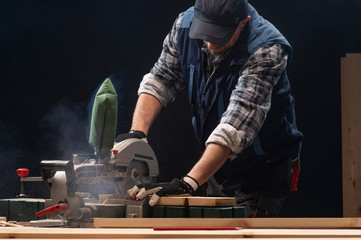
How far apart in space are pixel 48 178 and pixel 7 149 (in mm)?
2499

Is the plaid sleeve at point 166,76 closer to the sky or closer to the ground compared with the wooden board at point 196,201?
closer to the sky

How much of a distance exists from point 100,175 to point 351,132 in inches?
120

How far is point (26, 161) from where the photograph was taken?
4012mm

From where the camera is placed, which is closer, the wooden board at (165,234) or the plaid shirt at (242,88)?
the wooden board at (165,234)

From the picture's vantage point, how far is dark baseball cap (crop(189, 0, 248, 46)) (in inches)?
89.0

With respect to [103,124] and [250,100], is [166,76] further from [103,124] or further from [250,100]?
[103,124]

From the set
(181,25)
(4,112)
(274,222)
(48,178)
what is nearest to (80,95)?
(4,112)

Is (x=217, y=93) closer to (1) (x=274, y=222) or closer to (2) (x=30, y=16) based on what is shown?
(1) (x=274, y=222)

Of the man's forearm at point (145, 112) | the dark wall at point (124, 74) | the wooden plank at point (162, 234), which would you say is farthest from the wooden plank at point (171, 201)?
the dark wall at point (124, 74)

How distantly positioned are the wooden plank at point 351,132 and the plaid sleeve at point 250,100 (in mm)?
2154

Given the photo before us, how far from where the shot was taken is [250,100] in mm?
2215

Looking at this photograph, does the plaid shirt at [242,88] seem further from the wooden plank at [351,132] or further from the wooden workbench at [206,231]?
the wooden plank at [351,132]

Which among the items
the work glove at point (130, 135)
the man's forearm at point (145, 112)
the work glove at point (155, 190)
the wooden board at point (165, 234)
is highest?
the man's forearm at point (145, 112)

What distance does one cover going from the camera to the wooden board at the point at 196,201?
5.36 feet
